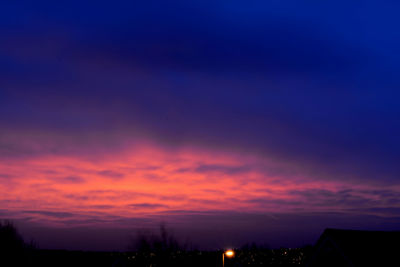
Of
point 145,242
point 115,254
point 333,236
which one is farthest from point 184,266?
point 145,242

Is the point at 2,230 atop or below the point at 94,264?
atop

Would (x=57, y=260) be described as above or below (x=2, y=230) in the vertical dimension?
below

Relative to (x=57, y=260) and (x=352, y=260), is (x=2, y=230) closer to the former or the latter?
(x=57, y=260)

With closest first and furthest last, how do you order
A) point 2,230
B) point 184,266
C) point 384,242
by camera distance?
point 384,242, point 2,230, point 184,266

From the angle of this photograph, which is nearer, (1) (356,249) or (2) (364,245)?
(1) (356,249)

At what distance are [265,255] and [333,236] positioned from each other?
65.1ft

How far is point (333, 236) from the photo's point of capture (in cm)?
2830

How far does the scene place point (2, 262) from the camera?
39.6 metres

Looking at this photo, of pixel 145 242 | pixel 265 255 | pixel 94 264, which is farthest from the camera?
pixel 145 242

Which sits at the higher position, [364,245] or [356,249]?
[364,245]

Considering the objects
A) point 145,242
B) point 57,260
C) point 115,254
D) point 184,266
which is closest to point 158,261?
point 184,266

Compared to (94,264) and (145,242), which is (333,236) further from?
(145,242)

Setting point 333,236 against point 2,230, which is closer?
point 333,236

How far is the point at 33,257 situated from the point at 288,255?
22.4 meters
